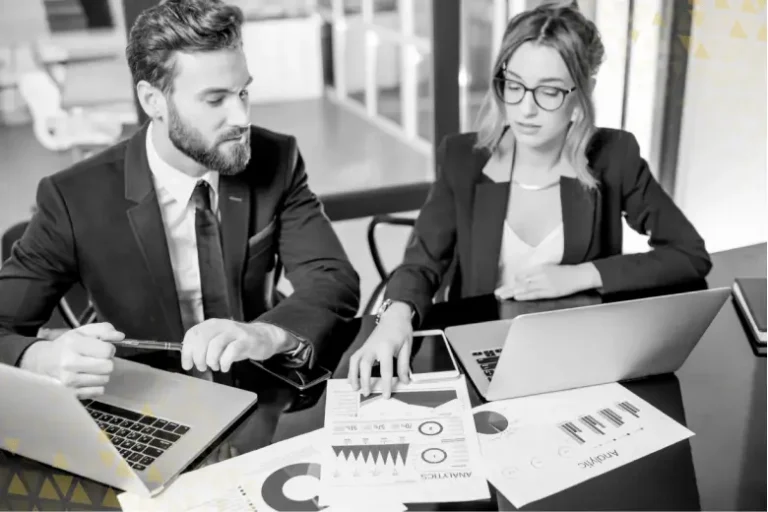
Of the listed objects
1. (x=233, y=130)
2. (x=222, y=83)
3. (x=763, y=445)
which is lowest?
(x=763, y=445)

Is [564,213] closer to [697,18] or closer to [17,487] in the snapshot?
[17,487]

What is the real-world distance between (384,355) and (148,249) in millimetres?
678

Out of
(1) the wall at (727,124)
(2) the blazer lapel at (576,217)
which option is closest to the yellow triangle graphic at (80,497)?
(2) the blazer lapel at (576,217)

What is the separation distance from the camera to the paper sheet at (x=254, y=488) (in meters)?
1.04

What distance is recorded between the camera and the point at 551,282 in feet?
5.64

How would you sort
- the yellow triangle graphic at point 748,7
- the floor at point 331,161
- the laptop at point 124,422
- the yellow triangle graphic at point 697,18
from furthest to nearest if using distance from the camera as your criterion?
1. the yellow triangle graphic at point 697,18
2. the floor at point 331,161
3. the yellow triangle graphic at point 748,7
4. the laptop at point 124,422

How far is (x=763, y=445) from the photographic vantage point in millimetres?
1174

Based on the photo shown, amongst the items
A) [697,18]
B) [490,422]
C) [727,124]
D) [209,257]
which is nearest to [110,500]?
[490,422]

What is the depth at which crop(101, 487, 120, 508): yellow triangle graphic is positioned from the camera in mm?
1048

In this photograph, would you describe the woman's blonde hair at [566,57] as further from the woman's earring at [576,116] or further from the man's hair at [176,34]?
the man's hair at [176,34]

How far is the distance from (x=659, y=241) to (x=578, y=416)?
825 millimetres

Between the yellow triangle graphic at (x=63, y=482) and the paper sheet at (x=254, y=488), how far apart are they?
88mm

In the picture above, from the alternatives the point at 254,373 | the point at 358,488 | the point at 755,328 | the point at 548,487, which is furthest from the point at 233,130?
the point at 755,328

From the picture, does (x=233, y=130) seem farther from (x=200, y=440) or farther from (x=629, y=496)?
(x=629, y=496)
